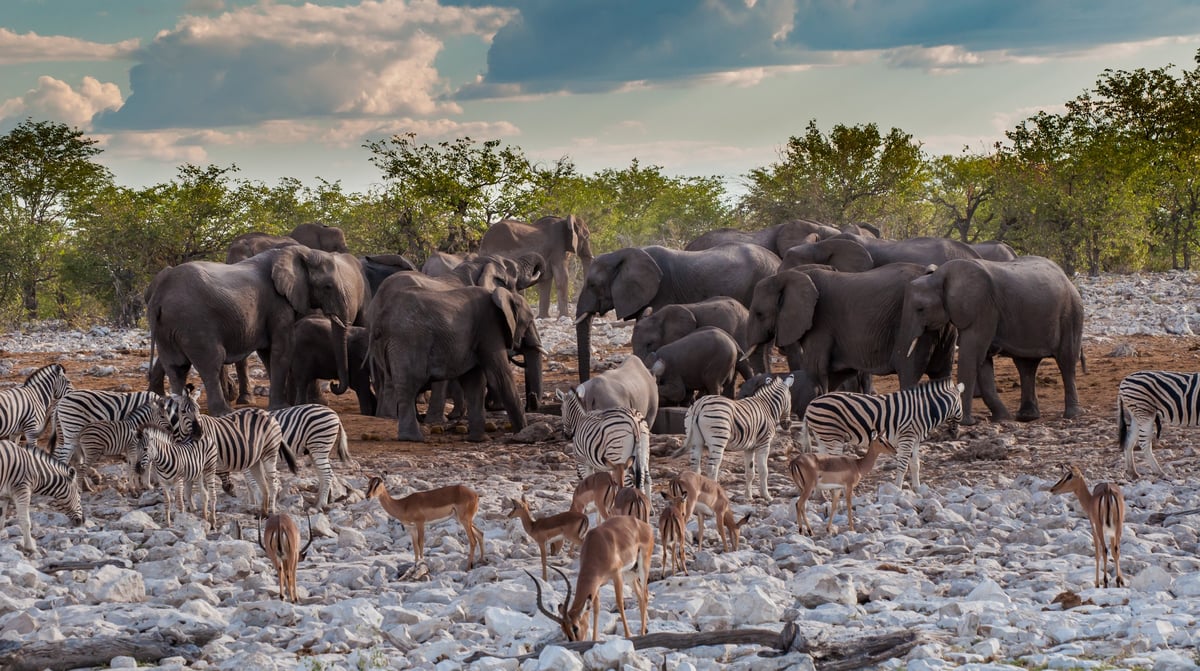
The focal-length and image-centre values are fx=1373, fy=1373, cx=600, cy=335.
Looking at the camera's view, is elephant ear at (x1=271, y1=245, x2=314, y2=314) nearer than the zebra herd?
No

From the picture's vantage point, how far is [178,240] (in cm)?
3453

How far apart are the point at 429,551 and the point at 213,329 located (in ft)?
26.8

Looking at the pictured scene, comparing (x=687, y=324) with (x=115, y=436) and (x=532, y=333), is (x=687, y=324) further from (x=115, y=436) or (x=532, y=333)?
(x=115, y=436)

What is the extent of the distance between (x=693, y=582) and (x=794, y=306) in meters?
8.89

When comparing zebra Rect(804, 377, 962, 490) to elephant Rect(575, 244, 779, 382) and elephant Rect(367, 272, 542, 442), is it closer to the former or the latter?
elephant Rect(367, 272, 542, 442)

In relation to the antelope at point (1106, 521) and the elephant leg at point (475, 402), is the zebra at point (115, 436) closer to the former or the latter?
the elephant leg at point (475, 402)

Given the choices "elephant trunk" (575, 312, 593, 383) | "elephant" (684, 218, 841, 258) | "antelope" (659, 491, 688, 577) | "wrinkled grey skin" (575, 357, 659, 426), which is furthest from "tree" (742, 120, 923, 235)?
"antelope" (659, 491, 688, 577)

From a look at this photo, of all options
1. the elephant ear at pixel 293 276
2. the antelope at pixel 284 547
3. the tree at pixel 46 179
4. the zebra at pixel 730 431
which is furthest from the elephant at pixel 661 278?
the tree at pixel 46 179

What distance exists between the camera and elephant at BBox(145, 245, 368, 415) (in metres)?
16.7

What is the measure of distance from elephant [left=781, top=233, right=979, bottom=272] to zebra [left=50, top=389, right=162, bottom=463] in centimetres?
1117

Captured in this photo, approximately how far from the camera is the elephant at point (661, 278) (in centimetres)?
2161

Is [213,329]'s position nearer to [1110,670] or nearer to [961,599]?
[961,599]

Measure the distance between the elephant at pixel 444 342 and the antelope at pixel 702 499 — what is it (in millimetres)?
6661

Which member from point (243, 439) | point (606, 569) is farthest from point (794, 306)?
point (606, 569)
